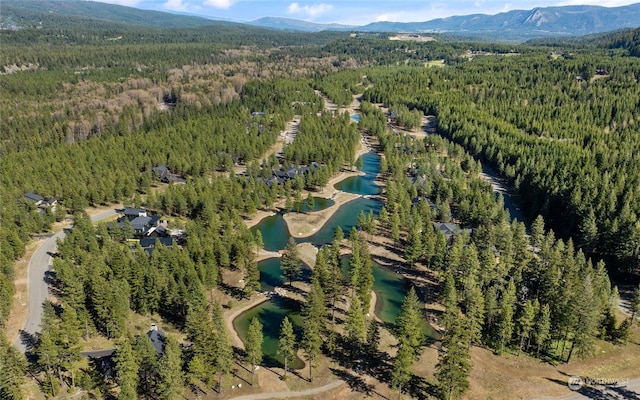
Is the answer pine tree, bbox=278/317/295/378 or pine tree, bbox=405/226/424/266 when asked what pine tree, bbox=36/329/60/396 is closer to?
pine tree, bbox=278/317/295/378

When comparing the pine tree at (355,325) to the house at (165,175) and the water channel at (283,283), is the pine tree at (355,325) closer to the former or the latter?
the water channel at (283,283)

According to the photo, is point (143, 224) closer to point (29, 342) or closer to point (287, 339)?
point (29, 342)

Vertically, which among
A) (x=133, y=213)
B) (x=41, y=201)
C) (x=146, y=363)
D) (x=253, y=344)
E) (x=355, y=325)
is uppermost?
(x=355, y=325)

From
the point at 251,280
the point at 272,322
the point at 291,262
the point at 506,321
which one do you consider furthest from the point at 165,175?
the point at 506,321

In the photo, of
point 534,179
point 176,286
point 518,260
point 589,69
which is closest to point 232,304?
point 176,286

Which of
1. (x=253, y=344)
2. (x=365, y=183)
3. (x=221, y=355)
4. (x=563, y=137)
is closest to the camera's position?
(x=221, y=355)

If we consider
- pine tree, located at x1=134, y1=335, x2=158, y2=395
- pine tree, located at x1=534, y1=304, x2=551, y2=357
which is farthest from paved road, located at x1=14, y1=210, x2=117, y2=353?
pine tree, located at x1=534, y1=304, x2=551, y2=357
